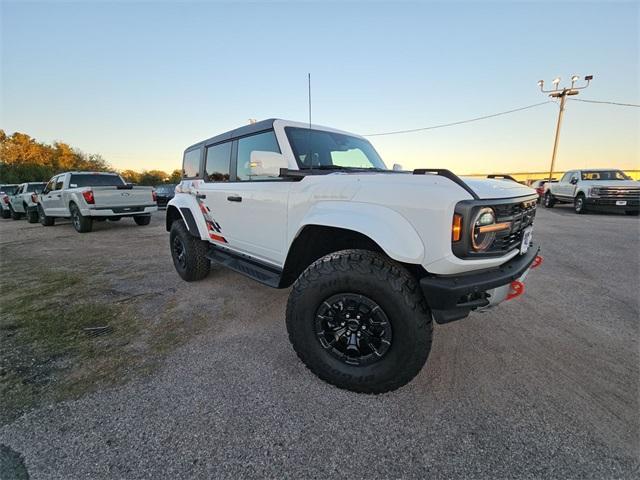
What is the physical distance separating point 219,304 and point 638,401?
3513 mm

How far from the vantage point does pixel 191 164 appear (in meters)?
4.43

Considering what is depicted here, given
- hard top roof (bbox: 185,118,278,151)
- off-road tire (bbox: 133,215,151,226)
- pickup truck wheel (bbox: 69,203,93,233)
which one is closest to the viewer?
hard top roof (bbox: 185,118,278,151)

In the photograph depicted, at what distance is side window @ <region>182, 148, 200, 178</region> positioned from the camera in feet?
13.8

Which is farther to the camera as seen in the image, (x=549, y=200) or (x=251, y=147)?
(x=549, y=200)

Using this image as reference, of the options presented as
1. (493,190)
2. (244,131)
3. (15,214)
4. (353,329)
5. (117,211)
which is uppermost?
(244,131)

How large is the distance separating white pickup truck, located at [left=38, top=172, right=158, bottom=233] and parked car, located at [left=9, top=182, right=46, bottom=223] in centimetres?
266

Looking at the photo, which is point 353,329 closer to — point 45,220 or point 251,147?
point 251,147

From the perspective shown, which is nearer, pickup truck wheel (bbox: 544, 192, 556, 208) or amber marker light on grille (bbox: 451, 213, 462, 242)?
amber marker light on grille (bbox: 451, 213, 462, 242)

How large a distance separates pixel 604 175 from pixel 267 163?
15.4 m

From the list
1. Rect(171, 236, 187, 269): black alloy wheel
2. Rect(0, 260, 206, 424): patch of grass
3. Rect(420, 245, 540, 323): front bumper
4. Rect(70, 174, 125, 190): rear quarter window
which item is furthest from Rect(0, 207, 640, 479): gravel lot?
Rect(70, 174, 125, 190): rear quarter window

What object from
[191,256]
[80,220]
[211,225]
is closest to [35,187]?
[80,220]

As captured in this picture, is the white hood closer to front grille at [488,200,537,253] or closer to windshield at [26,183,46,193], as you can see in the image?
front grille at [488,200,537,253]

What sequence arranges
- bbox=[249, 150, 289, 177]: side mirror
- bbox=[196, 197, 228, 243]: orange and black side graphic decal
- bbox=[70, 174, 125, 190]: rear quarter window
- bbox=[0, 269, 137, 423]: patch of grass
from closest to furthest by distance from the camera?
bbox=[0, 269, 137, 423]: patch of grass
bbox=[249, 150, 289, 177]: side mirror
bbox=[196, 197, 228, 243]: orange and black side graphic decal
bbox=[70, 174, 125, 190]: rear quarter window

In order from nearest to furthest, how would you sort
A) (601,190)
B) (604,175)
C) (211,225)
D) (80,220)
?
(211,225) < (80,220) < (601,190) < (604,175)
